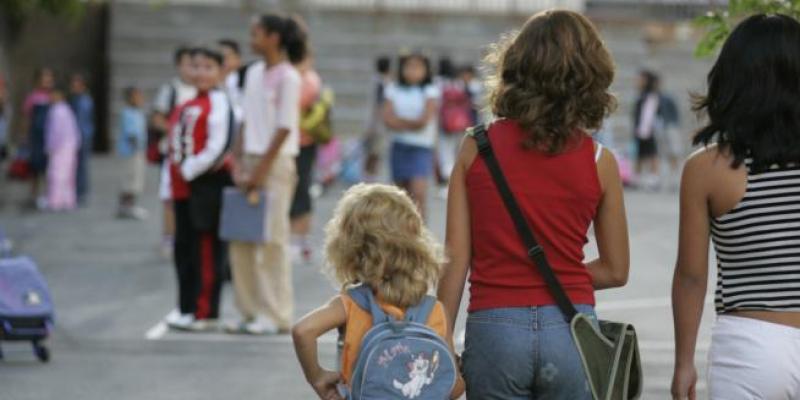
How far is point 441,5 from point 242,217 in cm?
2480

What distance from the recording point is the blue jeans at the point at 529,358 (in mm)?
4586

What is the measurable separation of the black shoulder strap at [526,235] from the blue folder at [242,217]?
5455 mm

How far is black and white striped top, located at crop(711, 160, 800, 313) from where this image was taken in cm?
451

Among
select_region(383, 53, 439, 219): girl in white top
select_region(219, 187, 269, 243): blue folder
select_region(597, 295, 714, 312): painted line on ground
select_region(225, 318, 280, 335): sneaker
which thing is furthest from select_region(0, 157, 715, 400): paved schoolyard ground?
select_region(383, 53, 439, 219): girl in white top

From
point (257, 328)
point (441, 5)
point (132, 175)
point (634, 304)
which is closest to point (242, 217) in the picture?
point (257, 328)

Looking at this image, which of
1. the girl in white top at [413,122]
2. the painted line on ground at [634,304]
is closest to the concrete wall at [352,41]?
the girl in white top at [413,122]

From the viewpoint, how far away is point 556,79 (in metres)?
4.67

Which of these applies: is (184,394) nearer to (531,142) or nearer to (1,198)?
(531,142)

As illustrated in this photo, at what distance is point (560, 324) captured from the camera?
15.1 ft

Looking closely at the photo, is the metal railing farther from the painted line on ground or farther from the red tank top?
the red tank top

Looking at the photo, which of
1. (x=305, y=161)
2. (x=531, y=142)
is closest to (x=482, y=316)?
(x=531, y=142)

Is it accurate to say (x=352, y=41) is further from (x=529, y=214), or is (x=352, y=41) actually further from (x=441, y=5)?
(x=529, y=214)

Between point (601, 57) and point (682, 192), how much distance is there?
44 centimetres

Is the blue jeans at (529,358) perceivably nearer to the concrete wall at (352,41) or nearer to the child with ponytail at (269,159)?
the child with ponytail at (269,159)
